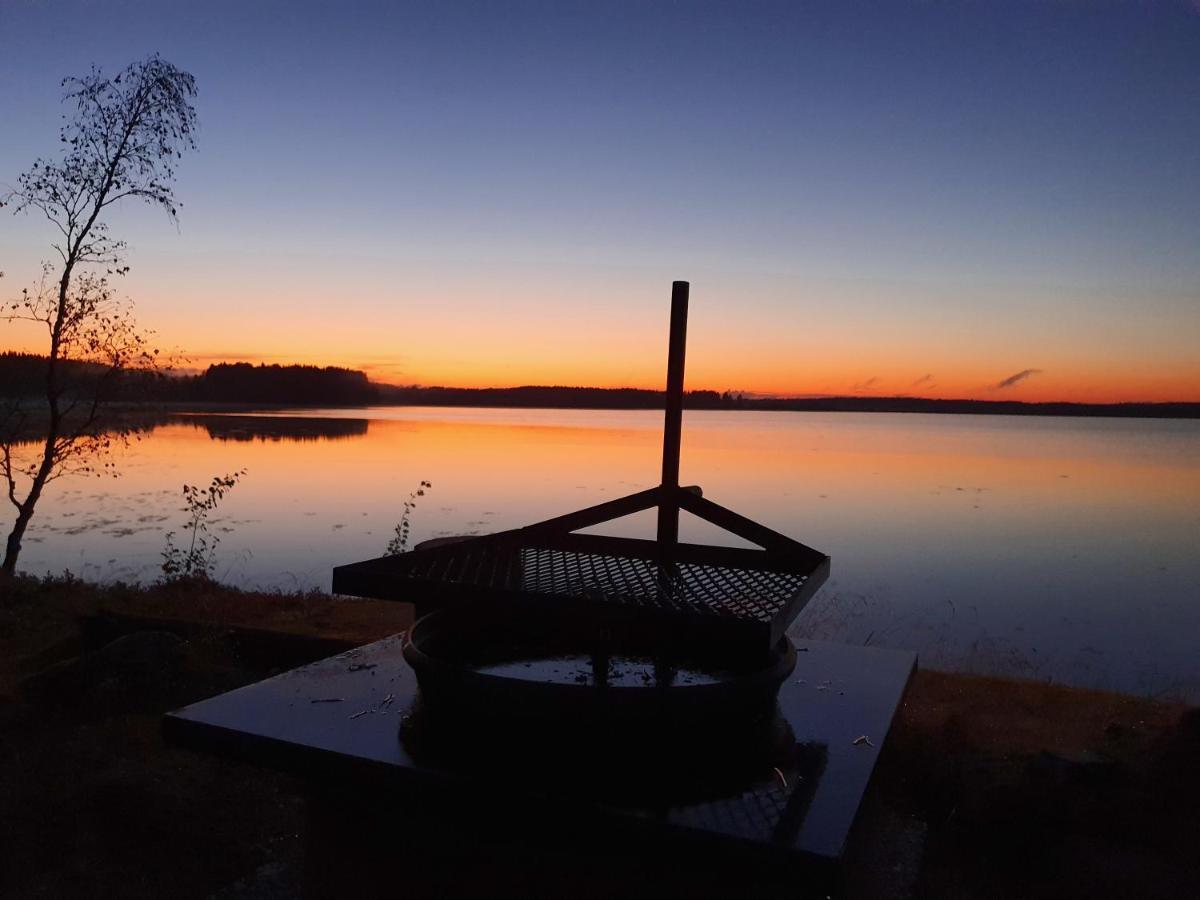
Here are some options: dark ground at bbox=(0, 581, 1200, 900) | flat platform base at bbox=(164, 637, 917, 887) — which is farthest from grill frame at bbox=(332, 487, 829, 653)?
dark ground at bbox=(0, 581, 1200, 900)

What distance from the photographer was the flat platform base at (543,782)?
194cm

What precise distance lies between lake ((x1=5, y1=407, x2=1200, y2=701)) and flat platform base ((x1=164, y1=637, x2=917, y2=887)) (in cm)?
657

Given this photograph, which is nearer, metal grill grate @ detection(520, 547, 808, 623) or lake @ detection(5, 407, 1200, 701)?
metal grill grate @ detection(520, 547, 808, 623)

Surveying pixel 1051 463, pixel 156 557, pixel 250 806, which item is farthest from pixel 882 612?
pixel 1051 463

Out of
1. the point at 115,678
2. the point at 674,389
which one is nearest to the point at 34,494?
the point at 115,678

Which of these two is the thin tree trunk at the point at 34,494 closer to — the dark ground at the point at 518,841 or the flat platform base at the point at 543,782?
the dark ground at the point at 518,841

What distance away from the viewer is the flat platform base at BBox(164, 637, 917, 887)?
6.37ft

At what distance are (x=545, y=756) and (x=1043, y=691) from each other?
14.6ft

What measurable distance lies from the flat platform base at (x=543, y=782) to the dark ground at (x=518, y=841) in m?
0.13

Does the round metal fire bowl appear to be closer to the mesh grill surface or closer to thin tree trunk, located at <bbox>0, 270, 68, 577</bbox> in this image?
the mesh grill surface

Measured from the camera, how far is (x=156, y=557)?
14320 millimetres

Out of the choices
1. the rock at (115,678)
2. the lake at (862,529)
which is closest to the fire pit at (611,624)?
the rock at (115,678)

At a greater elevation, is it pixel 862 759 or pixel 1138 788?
pixel 862 759

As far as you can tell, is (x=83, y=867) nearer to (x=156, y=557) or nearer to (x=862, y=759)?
(x=862, y=759)
